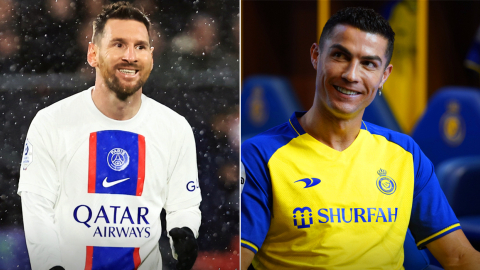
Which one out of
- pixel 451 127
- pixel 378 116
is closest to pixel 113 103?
pixel 451 127

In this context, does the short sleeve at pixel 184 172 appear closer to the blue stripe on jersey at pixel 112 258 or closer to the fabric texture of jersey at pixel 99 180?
the fabric texture of jersey at pixel 99 180

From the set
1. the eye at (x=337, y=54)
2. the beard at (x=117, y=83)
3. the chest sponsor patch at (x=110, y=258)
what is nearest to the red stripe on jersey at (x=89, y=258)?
the chest sponsor patch at (x=110, y=258)

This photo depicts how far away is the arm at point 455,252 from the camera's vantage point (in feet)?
3.87

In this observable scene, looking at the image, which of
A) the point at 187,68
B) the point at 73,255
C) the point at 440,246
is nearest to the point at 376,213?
the point at 440,246

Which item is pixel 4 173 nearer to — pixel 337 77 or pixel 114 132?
pixel 114 132

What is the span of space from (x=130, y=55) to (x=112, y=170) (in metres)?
0.26

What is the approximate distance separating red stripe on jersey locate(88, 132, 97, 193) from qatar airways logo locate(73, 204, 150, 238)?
1.9 inches

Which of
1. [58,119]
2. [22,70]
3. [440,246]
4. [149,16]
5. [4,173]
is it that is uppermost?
[149,16]

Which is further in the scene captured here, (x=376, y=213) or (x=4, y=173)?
(x=376, y=213)

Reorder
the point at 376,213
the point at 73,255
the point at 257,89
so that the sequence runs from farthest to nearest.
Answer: the point at 257,89, the point at 376,213, the point at 73,255

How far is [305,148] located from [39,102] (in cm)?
68

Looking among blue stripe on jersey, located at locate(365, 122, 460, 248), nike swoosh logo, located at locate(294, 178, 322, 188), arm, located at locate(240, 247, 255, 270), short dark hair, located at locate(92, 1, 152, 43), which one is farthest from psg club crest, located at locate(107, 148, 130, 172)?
blue stripe on jersey, located at locate(365, 122, 460, 248)

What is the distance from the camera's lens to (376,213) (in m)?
1.21

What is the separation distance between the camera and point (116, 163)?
1.03 metres
